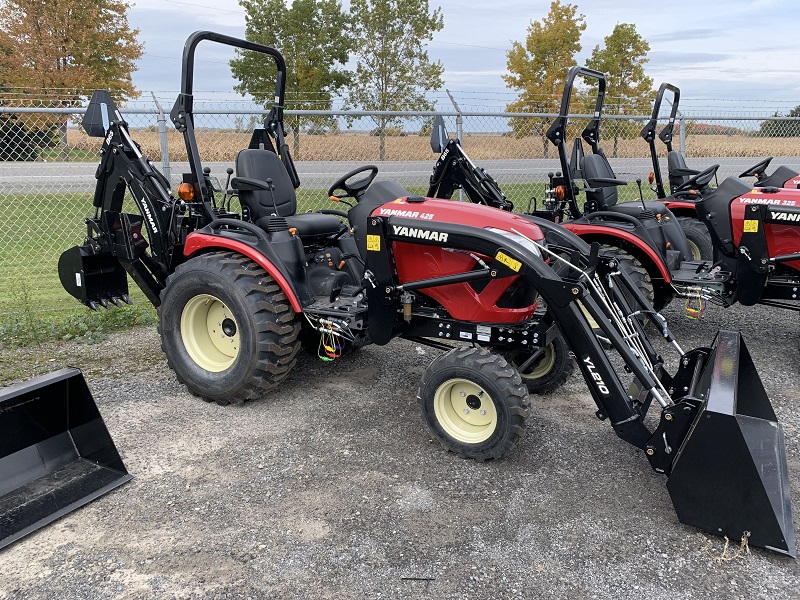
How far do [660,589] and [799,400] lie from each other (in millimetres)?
2535

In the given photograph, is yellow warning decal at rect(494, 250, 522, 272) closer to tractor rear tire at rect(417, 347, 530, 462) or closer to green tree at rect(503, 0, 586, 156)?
tractor rear tire at rect(417, 347, 530, 462)

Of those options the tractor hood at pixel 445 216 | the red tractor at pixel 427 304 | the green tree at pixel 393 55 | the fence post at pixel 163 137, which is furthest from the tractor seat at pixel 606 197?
the green tree at pixel 393 55

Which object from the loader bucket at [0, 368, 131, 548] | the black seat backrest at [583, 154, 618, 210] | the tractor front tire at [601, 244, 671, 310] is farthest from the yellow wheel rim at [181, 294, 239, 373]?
the black seat backrest at [583, 154, 618, 210]

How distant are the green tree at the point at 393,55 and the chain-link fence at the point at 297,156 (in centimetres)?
557

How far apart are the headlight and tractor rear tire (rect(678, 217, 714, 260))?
4125mm

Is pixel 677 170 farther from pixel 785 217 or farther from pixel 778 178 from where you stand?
pixel 785 217

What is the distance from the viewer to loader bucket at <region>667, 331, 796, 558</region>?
8.98ft

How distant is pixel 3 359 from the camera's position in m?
5.13

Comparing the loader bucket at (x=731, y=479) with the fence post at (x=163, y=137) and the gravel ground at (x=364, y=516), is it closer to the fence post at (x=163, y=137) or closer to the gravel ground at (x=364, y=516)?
the gravel ground at (x=364, y=516)

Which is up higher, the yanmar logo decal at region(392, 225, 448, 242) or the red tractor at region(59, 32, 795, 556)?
the yanmar logo decal at region(392, 225, 448, 242)

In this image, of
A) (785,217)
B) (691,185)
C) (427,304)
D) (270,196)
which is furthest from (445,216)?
(691,185)

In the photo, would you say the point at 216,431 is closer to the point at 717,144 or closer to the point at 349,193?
Result: the point at 349,193

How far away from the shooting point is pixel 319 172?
10188mm

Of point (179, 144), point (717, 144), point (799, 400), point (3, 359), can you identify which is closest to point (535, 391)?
point (799, 400)
